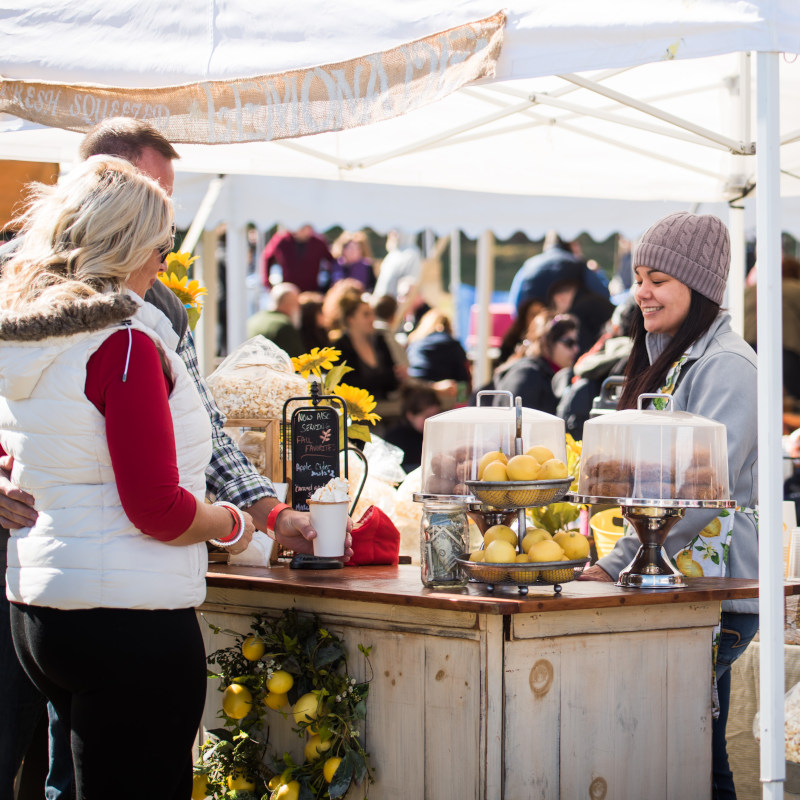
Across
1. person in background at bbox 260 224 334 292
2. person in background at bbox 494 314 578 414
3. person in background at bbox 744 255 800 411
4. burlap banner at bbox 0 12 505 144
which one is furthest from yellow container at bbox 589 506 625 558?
person in background at bbox 260 224 334 292

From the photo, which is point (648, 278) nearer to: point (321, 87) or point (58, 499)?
point (321, 87)

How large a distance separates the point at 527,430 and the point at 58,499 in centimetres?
107

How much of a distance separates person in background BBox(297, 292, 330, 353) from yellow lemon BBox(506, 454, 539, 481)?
5484mm

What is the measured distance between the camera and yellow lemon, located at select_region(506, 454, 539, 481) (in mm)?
2268

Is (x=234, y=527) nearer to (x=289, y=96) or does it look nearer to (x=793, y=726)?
(x=289, y=96)

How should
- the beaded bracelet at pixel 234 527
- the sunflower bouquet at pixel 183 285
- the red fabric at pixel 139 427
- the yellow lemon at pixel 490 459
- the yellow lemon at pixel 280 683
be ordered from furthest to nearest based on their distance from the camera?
the sunflower bouquet at pixel 183 285
the yellow lemon at pixel 280 683
the yellow lemon at pixel 490 459
the beaded bracelet at pixel 234 527
the red fabric at pixel 139 427

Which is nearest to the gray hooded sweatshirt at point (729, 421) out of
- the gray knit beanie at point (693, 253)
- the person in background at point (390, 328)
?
the gray knit beanie at point (693, 253)

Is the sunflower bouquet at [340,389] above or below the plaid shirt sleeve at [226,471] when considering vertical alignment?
above

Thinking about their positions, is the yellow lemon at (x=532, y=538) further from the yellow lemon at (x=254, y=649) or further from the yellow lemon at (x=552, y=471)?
the yellow lemon at (x=254, y=649)

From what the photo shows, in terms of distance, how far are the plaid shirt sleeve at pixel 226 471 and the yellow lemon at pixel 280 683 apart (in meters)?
0.42

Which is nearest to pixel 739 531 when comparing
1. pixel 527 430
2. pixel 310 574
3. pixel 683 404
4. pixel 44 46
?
pixel 683 404

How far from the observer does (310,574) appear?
105 inches

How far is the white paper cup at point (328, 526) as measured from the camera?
2605 mm

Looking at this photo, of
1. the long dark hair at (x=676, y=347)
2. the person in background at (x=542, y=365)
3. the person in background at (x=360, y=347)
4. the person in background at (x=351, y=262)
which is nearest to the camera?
the long dark hair at (x=676, y=347)
